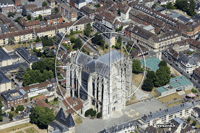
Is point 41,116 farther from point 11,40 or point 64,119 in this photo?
point 11,40

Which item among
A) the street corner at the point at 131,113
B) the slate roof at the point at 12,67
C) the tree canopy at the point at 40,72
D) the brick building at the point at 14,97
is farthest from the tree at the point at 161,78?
the slate roof at the point at 12,67

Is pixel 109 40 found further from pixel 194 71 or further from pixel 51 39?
pixel 194 71

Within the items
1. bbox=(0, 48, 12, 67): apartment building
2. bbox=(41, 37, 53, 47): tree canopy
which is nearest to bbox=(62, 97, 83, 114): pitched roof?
bbox=(0, 48, 12, 67): apartment building

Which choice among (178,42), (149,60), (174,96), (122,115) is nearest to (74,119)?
(122,115)

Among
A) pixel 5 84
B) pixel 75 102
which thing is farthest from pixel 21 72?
pixel 75 102

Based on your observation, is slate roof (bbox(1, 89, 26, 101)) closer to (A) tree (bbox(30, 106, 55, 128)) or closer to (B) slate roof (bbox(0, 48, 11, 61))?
(A) tree (bbox(30, 106, 55, 128))

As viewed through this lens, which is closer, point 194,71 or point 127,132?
point 127,132

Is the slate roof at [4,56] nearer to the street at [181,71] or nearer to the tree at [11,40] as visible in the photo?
the tree at [11,40]
